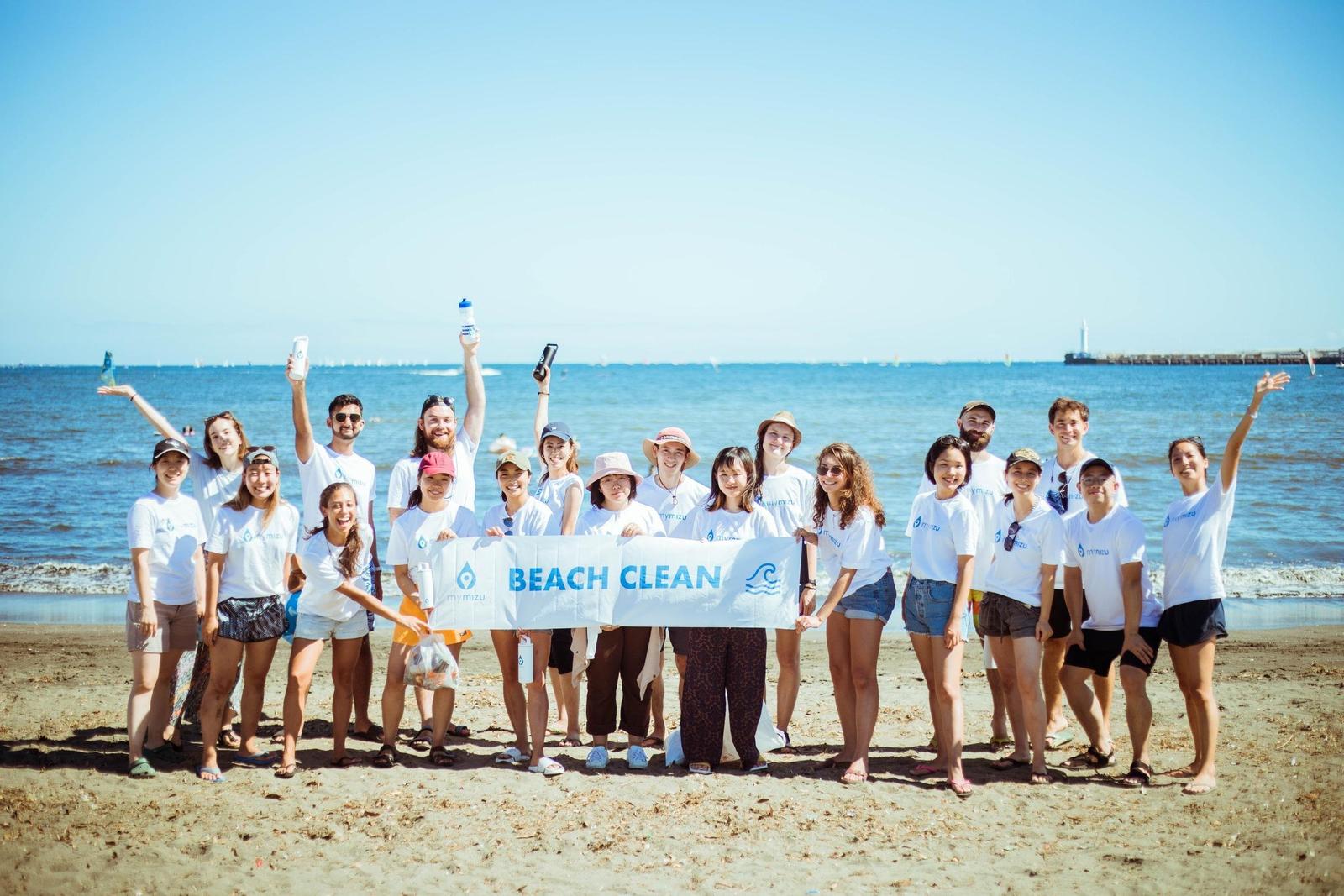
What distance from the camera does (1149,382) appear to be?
2992 inches

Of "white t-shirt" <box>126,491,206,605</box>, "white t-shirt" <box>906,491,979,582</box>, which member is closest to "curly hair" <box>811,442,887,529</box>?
"white t-shirt" <box>906,491,979,582</box>

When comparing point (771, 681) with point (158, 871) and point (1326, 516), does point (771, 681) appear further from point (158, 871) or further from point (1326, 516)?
point (1326, 516)

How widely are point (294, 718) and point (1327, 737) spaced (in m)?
6.94

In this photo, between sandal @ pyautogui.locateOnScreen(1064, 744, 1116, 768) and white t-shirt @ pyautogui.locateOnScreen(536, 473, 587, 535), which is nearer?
sandal @ pyautogui.locateOnScreen(1064, 744, 1116, 768)

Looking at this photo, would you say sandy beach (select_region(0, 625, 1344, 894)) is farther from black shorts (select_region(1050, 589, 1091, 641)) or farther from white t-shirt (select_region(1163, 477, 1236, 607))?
white t-shirt (select_region(1163, 477, 1236, 607))

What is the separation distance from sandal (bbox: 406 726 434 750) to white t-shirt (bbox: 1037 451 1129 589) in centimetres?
436

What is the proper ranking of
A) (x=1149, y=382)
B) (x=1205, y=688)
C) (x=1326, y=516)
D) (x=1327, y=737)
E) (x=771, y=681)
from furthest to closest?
(x=1149, y=382) < (x=1326, y=516) < (x=771, y=681) < (x=1327, y=737) < (x=1205, y=688)

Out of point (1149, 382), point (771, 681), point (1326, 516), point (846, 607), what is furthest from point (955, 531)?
point (1149, 382)

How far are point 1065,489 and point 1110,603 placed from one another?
0.94 m

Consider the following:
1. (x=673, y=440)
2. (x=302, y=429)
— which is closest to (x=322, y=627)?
(x=302, y=429)

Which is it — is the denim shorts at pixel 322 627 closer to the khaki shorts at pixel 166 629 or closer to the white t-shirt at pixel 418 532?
the white t-shirt at pixel 418 532

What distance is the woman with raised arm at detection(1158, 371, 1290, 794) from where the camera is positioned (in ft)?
17.6

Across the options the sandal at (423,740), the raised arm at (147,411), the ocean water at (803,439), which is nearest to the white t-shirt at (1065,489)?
the sandal at (423,740)

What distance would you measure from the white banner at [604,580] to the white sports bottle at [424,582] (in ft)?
0.14
